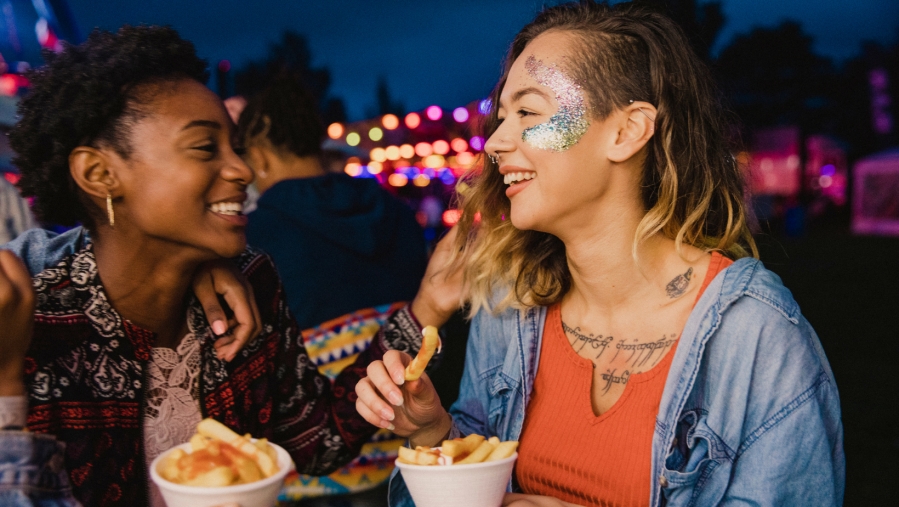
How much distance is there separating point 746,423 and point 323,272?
7.07ft

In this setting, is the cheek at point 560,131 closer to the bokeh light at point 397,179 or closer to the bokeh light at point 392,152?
the bokeh light at point 392,152

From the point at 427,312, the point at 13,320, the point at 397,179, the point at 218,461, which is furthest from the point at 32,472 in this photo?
the point at 397,179

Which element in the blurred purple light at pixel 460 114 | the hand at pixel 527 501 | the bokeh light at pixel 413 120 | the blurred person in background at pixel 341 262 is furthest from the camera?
the bokeh light at pixel 413 120

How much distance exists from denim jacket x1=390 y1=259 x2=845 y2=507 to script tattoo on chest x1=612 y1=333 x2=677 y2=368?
0.12 meters

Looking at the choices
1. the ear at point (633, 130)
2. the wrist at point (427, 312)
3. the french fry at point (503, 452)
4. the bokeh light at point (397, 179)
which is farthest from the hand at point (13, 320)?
the bokeh light at point (397, 179)

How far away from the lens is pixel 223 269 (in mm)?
2383

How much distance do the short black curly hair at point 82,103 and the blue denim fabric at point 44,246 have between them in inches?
4.2

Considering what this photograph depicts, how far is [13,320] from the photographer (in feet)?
Answer: 4.87

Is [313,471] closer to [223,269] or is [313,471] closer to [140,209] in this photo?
[223,269]

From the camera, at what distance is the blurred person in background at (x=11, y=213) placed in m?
3.65

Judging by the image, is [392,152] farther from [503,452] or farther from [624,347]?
[503,452]

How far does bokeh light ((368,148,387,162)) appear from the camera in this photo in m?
20.4

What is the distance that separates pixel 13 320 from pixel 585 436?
1.58 meters

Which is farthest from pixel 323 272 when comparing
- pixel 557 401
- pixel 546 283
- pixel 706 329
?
pixel 706 329
